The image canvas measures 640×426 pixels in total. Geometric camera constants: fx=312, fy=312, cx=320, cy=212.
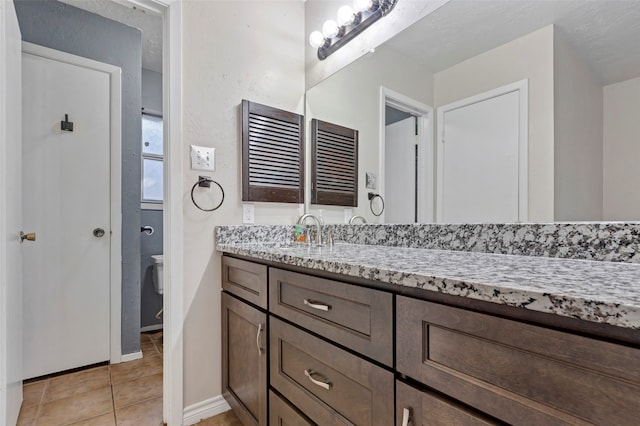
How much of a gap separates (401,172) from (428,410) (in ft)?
3.28

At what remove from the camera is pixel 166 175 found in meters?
1.49

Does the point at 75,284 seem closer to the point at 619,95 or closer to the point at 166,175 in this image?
the point at 166,175

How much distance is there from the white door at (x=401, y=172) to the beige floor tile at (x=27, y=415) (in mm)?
1987

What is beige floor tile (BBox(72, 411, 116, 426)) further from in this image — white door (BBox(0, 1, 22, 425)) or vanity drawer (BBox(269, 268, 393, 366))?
vanity drawer (BBox(269, 268, 393, 366))

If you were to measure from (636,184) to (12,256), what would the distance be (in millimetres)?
2216

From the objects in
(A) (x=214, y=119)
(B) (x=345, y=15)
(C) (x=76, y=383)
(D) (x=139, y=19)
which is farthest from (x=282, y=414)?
(D) (x=139, y=19)

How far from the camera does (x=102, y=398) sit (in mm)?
1721

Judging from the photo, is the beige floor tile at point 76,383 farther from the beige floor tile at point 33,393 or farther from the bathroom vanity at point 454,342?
the bathroom vanity at point 454,342

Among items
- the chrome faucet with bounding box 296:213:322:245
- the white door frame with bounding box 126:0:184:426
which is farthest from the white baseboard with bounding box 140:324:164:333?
the chrome faucet with bounding box 296:213:322:245

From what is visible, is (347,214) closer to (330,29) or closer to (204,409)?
(330,29)

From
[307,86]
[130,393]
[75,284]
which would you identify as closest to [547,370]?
[307,86]

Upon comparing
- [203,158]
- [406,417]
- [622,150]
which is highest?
[203,158]

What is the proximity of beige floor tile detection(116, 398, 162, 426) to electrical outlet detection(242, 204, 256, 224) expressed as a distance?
1.06m

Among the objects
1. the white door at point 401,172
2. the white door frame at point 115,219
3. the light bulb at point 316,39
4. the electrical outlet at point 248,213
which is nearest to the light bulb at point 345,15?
the light bulb at point 316,39
